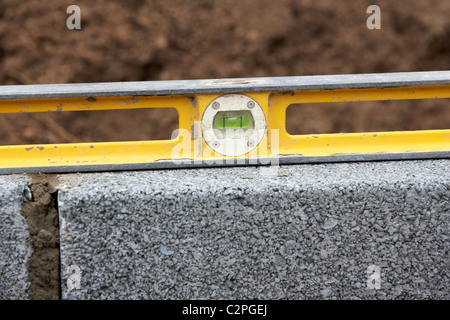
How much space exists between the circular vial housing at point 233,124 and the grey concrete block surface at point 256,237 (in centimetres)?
17

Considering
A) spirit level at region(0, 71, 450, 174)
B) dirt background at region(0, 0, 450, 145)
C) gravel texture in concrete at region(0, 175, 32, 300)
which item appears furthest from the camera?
dirt background at region(0, 0, 450, 145)

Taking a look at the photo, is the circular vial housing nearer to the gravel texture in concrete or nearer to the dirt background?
the gravel texture in concrete

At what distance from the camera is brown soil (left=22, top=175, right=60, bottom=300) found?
1.44 m

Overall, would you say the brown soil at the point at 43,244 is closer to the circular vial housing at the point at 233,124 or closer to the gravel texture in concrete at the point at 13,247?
the gravel texture in concrete at the point at 13,247

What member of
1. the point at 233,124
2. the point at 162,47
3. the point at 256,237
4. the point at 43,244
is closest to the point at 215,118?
the point at 233,124

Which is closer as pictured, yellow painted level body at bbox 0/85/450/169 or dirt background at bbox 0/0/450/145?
yellow painted level body at bbox 0/85/450/169

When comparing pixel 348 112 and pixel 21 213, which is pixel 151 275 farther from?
pixel 348 112

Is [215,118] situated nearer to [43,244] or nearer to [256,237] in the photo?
[256,237]

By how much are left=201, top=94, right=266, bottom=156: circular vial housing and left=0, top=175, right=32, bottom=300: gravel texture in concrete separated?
617 mm

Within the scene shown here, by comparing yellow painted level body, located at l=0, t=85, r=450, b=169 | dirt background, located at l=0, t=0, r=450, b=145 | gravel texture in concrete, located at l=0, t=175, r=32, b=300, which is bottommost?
gravel texture in concrete, located at l=0, t=175, r=32, b=300

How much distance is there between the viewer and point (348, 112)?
16.9ft

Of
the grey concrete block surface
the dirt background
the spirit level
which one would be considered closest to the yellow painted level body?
the spirit level

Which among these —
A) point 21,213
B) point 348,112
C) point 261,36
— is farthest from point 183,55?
point 21,213

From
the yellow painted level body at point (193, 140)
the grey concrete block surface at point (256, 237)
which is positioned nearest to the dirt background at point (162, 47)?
the yellow painted level body at point (193, 140)
